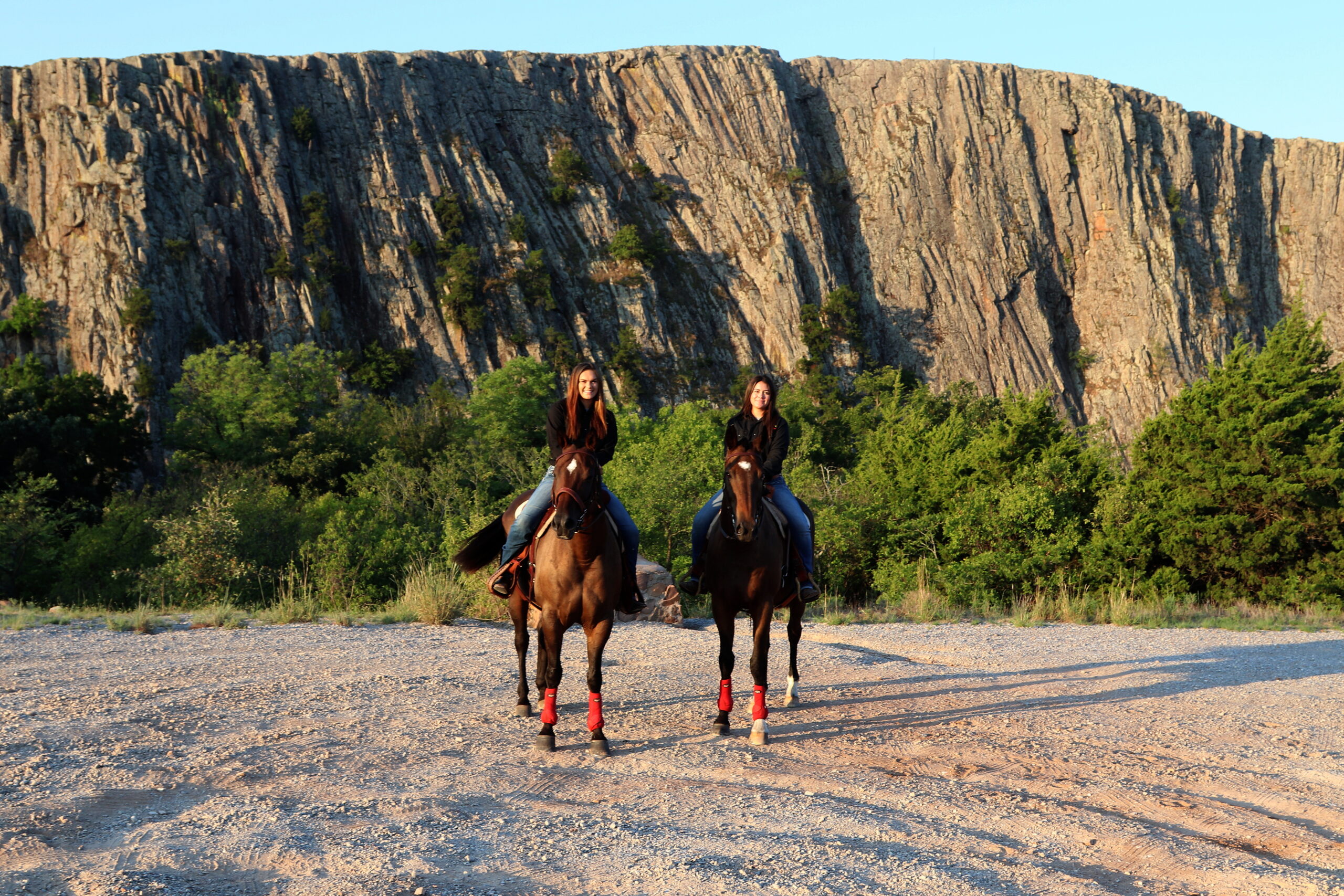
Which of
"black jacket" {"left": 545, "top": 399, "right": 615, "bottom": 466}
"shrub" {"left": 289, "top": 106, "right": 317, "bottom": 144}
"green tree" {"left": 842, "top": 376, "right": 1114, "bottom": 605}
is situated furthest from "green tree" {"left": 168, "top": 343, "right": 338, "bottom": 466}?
"black jacket" {"left": 545, "top": 399, "right": 615, "bottom": 466}

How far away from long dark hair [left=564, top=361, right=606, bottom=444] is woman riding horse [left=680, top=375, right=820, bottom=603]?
103 centimetres

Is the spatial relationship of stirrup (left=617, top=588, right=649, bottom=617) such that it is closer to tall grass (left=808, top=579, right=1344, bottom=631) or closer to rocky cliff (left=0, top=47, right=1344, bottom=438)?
tall grass (left=808, top=579, right=1344, bottom=631)

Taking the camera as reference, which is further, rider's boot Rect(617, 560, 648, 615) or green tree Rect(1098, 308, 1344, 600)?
green tree Rect(1098, 308, 1344, 600)

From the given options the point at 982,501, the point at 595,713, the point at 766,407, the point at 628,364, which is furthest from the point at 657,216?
the point at 595,713

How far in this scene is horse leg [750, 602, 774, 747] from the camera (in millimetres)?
7477

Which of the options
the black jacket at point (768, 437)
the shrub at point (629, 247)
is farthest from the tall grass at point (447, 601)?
the shrub at point (629, 247)

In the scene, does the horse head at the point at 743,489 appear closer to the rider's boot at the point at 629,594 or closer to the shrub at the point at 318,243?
the rider's boot at the point at 629,594

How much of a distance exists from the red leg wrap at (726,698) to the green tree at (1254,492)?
15.7 m

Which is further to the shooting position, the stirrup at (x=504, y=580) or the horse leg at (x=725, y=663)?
the stirrup at (x=504, y=580)

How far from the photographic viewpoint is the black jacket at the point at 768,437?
798cm

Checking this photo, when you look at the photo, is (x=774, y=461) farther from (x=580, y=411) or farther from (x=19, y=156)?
(x=19, y=156)

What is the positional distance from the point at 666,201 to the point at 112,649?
61.4 m

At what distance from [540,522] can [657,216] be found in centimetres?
6299

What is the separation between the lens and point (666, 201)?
69.1 m
